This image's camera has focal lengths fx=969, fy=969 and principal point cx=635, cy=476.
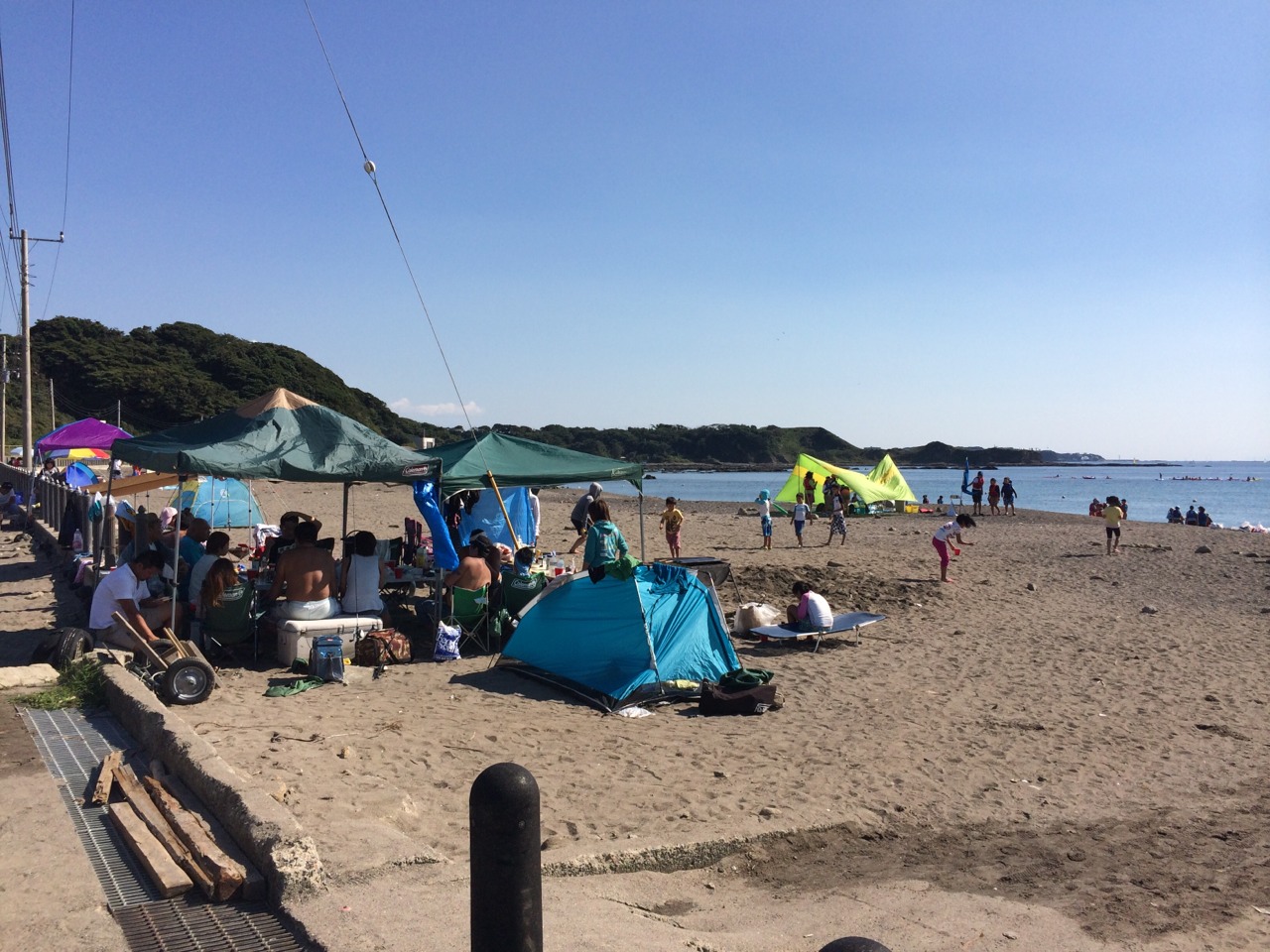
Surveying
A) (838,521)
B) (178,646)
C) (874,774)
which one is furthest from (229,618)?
(838,521)

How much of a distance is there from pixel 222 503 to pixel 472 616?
12457 millimetres

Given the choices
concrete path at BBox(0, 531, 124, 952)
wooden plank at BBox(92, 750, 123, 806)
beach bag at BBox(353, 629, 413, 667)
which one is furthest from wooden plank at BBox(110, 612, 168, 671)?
wooden plank at BBox(92, 750, 123, 806)

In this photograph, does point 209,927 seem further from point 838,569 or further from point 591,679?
point 838,569

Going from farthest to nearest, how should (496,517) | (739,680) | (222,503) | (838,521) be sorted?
(838,521)
(222,503)
(496,517)
(739,680)

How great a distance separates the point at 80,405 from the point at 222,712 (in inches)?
2933

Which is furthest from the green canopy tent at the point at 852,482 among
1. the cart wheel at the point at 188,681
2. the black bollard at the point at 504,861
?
the black bollard at the point at 504,861

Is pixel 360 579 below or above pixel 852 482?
below

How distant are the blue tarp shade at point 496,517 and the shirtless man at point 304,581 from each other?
482 centimetres

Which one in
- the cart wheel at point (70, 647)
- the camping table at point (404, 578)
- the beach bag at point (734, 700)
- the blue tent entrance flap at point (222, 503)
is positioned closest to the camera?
the cart wheel at point (70, 647)

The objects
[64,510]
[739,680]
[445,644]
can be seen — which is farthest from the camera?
[64,510]

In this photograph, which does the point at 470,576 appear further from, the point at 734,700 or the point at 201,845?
the point at 201,845

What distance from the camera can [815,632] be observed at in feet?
35.9

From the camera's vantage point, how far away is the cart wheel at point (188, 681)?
7.32 m

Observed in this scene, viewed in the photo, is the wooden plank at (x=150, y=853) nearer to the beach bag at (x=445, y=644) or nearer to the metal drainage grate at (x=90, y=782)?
the metal drainage grate at (x=90, y=782)
